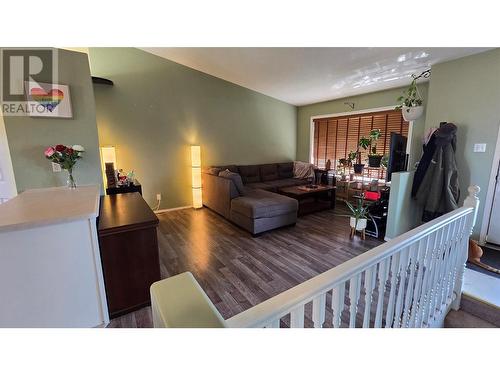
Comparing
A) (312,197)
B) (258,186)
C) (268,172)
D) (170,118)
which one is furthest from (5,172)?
(312,197)

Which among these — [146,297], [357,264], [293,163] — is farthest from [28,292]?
[293,163]

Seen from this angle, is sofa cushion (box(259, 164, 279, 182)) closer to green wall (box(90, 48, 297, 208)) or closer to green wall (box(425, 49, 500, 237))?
green wall (box(90, 48, 297, 208))

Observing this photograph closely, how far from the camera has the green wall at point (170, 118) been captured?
A: 388 cm

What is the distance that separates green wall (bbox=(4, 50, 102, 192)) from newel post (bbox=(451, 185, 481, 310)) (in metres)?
3.68

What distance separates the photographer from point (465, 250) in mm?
1964

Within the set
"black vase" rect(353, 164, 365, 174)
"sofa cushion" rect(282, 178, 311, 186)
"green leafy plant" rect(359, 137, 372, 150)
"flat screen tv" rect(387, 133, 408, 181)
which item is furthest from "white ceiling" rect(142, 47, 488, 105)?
"sofa cushion" rect(282, 178, 311, 186)

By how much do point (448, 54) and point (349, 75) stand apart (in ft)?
4.01

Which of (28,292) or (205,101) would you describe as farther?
(205,101)

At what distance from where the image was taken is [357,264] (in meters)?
0.89

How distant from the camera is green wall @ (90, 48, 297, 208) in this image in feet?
Answer: 12.7

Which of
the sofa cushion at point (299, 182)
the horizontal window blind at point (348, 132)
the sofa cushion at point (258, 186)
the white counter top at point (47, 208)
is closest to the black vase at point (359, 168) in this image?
the horizontal window blind at point (348, 132)

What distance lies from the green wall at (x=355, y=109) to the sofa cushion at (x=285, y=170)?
0.62 metres

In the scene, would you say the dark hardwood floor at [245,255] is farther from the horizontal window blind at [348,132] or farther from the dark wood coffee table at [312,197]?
the horizontal window blind at [348,132]
